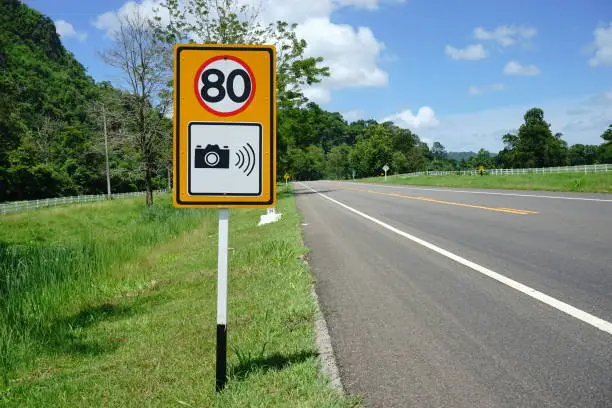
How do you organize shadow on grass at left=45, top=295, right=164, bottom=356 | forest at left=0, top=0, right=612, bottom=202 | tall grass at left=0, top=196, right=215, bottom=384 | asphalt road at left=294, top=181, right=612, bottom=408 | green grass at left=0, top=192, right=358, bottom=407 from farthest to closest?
forest at left=0, top=0, right=612, bottom=202 → tall grass at left=0, top=196, right=215, bottom=384 → shadow on grass at left=45, top=295, right=164, bottom=356 → green grass at left=0, top=192, right=358, bottom=407 → asphalt road at left=294, top=181, right=612, bottom=408

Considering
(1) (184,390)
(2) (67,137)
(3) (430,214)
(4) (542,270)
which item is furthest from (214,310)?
(2) (67,137)

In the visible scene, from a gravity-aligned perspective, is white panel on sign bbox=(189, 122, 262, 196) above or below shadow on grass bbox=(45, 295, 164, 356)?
above

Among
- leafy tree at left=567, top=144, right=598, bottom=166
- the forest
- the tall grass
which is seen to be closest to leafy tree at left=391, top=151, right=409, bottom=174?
the forest

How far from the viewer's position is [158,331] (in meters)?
5.44

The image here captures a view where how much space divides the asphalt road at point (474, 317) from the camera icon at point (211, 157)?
1.73 metres

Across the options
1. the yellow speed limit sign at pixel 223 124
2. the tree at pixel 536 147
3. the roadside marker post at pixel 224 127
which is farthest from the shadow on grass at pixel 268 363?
the tree at pixel 536 147

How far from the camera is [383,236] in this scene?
1065 cm

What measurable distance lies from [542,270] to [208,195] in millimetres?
5012

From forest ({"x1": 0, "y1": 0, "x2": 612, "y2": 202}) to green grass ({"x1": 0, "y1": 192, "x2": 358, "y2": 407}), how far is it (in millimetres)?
22872

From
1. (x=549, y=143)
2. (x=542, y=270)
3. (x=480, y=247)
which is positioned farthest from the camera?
(x=549, y=143)

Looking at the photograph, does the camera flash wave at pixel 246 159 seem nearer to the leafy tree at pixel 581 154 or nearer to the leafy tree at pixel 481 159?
the leafy tree at pixel 581 154

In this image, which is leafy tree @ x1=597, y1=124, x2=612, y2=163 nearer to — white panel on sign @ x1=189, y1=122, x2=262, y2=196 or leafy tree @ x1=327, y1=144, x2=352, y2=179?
leafy tree @ x1=327, y1=144, x2=352, y2=179

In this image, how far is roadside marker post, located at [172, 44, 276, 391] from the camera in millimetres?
3223

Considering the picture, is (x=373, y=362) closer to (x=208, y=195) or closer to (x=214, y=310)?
(x=208, y=195)
